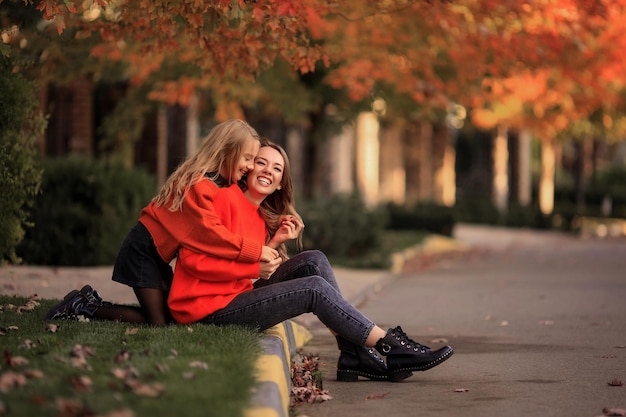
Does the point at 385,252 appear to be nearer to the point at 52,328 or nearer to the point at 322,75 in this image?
the point at 322,75

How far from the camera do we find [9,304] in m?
9.16

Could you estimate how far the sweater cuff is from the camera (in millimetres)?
7730

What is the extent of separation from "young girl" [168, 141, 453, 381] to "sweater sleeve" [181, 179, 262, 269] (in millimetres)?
66

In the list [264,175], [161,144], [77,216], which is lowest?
[77,216]

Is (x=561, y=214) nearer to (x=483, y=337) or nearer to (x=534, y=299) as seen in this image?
(x=534, y=299)

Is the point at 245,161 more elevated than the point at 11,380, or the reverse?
the point at 245,161

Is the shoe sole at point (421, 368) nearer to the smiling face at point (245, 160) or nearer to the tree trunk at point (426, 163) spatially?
the smiling face at point (245, 160)

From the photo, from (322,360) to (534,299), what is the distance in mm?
5496

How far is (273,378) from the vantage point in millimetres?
6551

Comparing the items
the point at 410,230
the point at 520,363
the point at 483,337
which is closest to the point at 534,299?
the point at 483,337

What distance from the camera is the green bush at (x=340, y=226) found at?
20344 mm

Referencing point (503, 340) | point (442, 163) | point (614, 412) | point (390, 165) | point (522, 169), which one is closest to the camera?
point (614, 412)

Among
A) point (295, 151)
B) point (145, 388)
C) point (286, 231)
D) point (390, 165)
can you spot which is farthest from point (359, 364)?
point (390, 165)

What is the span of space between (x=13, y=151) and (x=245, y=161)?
251 centimetres
